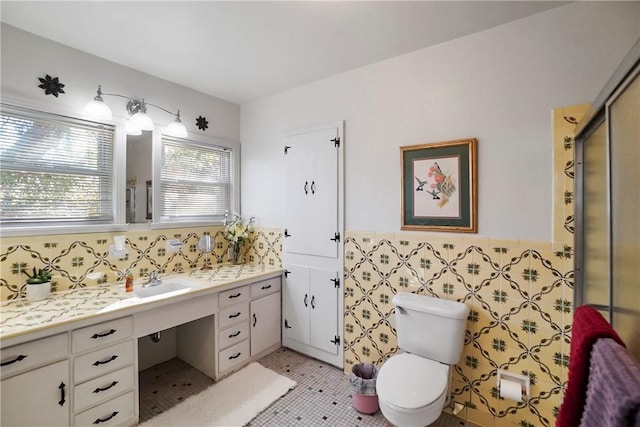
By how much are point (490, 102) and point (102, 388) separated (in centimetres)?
298

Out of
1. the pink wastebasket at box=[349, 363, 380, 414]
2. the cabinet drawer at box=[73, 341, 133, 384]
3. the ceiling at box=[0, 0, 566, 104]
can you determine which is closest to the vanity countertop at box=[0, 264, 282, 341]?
the cabinet drawer at box=[73, 341, 133, 384]

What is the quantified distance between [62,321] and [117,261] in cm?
84

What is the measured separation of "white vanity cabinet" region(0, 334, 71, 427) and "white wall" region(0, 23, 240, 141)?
1.57 metres

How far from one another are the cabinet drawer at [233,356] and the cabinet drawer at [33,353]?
107 cm

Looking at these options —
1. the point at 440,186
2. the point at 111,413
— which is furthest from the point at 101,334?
the point at 440,186

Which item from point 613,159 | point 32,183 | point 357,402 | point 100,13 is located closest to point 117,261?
point 32,183

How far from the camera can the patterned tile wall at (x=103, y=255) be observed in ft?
6.17

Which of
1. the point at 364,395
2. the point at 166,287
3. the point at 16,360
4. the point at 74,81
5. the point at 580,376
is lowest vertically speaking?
the point at 364,395

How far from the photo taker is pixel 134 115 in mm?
2344

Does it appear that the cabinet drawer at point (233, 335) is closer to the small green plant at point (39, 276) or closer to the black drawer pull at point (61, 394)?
the black drawer pull at point (61, 394)

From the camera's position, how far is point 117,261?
233 centimetres

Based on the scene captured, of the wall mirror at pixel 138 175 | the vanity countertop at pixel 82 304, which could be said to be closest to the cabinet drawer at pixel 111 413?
A: the vanity countertop at pixel 82 304

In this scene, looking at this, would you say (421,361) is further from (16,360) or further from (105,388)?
(16,360)

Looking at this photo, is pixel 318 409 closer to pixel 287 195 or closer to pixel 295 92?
pixel 287 195
